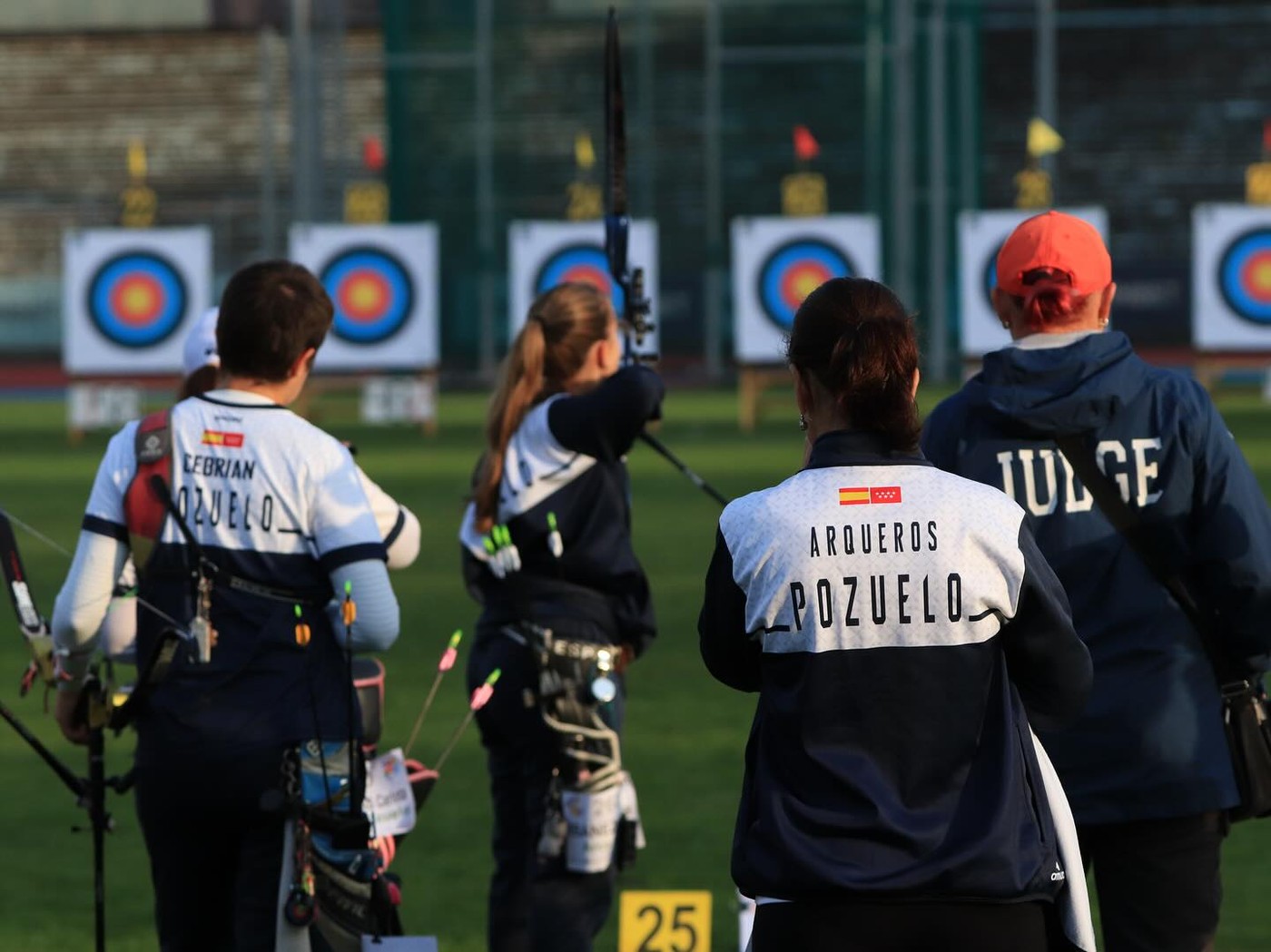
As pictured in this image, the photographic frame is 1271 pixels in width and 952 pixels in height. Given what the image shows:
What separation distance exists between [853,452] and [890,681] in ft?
0.76

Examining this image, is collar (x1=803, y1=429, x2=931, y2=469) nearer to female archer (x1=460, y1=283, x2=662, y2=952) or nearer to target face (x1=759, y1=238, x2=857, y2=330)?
female archer (x1=460, y1=283, x2=662, y2=952)

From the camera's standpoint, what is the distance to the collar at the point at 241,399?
3076mm

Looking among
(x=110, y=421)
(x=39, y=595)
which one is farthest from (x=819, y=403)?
(x=110, y=421)

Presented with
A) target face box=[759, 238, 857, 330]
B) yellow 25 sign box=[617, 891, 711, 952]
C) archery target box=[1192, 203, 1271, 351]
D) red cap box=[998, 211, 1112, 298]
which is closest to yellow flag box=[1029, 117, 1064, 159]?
archery target box=[1192, 203, 1271, 351]

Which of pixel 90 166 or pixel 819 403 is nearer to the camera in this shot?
pixel 819 403

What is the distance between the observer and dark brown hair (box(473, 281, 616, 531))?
12.6 feet

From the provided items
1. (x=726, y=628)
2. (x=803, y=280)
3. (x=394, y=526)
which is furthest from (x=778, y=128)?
(x=726, y=628)

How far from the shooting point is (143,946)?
14.2ft

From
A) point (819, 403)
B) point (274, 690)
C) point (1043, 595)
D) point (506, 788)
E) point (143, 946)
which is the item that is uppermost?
point (819, 403)

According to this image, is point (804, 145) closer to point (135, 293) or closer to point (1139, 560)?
point (135, 293)

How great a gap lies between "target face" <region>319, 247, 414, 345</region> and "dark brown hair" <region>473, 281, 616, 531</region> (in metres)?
14.5

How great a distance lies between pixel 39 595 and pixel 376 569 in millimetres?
6070

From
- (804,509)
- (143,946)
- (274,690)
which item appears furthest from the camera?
(143,946)

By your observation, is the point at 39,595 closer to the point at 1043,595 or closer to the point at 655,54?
the point at 1043,595
